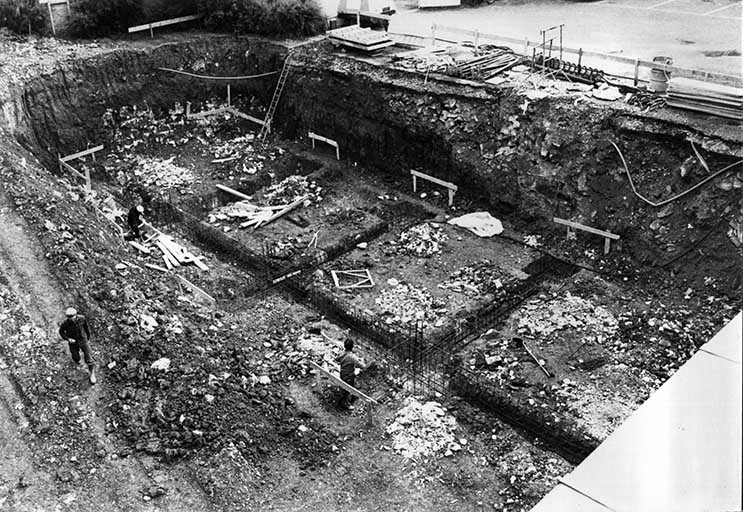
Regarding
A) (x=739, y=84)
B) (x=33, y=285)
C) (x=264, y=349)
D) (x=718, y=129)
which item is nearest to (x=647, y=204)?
(x=718, y=129)

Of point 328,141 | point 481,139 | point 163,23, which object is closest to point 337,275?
point 481,139

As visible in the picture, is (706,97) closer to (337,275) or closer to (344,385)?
(337,275)

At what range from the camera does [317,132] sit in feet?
69.6

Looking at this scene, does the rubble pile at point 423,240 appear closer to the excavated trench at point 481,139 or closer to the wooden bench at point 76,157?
the excavated trench at point 481,139

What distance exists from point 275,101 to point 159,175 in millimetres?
4528

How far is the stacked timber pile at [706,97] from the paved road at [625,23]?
14.0ft

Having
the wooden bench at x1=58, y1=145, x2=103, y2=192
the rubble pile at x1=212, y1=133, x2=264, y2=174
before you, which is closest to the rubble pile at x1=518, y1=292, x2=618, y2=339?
the rubble pile at x1=212, y1=133, x2=264, y2=174

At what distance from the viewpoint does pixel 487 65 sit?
18.6m

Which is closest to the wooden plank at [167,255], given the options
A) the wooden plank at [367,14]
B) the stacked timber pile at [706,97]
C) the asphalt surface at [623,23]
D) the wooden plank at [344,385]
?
the wooden plank at [344,385]

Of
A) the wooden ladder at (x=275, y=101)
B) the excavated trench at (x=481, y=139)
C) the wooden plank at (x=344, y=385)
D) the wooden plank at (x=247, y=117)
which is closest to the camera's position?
the wooden plank at (x=344, y=385)

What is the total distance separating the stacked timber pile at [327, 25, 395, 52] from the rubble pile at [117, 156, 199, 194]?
20.2 feet

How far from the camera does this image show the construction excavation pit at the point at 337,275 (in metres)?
10.6

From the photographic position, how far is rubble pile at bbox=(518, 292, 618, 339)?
13.5 meters

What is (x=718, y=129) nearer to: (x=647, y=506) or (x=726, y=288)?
(x=726, y=288)
